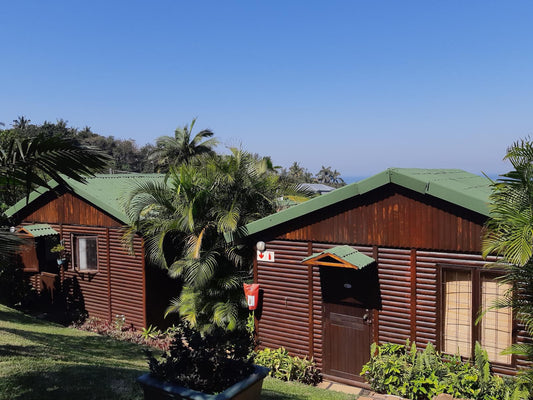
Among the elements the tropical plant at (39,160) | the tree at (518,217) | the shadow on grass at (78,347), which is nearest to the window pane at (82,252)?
the shadow on grass at (78,347)

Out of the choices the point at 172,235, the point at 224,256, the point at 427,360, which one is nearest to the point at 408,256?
the point at 427,360

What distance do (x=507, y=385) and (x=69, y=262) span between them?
12422 mm

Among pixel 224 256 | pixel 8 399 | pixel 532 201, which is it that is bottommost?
pixel 8 399

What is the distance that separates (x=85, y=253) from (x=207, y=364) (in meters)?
10.2

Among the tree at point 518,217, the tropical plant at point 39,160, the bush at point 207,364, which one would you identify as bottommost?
the bush at point 207,364

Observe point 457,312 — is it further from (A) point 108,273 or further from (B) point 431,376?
(A) point 108,273

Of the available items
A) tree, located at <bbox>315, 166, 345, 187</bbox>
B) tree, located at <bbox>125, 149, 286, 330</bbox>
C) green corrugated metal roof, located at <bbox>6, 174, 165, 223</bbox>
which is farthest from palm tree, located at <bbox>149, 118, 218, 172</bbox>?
tree, located at <bbox>315, 166, 345, 187</bbox>

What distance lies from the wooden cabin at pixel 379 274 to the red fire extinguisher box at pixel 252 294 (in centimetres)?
18

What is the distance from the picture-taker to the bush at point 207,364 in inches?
196

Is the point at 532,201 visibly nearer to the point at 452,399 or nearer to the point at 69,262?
the point at 452,399

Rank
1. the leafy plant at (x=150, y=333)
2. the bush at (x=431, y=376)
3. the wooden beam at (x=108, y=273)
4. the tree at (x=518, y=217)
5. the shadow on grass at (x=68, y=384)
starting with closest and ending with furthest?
1. the tree at (x=518, y=217)
2. the shadow on grass at (x=68, y=384)
3. the bush at (x=431, y=376)
4. the leafy plant at (x=150, y=333)
5. the wooden beam at (x=108, y=273)

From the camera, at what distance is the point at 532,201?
19.4 feet

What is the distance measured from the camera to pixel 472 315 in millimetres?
8016

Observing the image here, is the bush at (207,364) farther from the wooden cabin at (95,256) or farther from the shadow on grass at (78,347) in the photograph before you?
the wooden cabin at (95,256)
